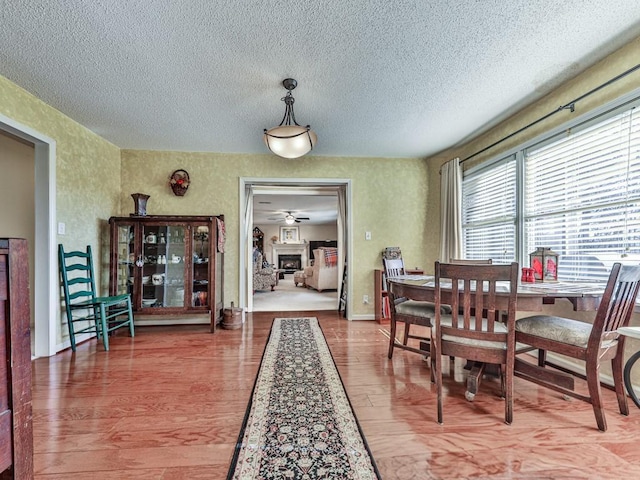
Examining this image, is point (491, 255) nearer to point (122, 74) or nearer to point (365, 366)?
point (365, 366)

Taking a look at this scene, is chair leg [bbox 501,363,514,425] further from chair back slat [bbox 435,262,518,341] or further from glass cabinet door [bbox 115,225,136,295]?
glass cabinet door [bbox 115,225,136,295]

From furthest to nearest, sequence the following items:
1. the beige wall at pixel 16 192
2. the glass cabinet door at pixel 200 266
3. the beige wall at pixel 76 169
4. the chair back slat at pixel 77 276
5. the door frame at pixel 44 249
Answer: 1. the glass cabinet door at pixel 200 266
2. the beige wall at pixel 16 192
3. the chair back slat at pixel 77 276
4. the door frame at pixel 44 249
5. the beige wall at pixel 76 169

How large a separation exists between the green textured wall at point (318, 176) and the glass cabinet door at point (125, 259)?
1.43ft

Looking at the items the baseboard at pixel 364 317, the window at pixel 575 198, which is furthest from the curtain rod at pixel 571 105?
the baseboard at pixel 364 317

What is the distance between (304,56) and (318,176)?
7.26 feet

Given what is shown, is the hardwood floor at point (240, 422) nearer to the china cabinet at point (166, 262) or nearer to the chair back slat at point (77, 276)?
the chair back slat at point (77, 276)

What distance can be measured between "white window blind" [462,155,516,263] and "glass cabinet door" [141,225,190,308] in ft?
11.5

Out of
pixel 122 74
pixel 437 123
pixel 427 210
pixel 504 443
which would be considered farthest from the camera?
pixel 427 210

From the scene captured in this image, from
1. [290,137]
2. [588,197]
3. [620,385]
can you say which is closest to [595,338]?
[620,385]

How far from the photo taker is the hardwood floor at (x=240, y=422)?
4.48ft

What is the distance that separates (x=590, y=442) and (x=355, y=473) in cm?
122

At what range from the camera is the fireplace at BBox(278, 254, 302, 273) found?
11914 millimetres

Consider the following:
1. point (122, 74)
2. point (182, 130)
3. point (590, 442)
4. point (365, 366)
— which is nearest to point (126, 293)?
point (182, 130)

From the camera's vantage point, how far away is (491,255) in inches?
134
